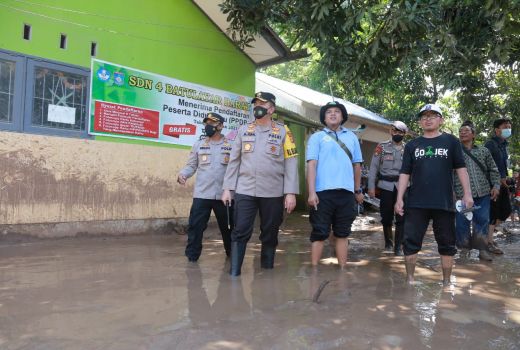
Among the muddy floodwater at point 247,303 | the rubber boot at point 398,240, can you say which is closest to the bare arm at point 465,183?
the muddy floodwater at point 247,303

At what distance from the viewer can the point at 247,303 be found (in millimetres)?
3227

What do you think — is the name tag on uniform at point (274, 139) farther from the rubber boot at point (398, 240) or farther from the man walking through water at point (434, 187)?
the rubber boot at point (398, 240)

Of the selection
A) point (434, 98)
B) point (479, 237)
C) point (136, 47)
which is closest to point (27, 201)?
point (136, 47)

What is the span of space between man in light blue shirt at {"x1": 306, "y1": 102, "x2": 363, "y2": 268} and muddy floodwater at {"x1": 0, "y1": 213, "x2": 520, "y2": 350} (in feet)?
1.32

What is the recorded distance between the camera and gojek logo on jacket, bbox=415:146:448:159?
3.93 metres

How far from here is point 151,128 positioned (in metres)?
7.40

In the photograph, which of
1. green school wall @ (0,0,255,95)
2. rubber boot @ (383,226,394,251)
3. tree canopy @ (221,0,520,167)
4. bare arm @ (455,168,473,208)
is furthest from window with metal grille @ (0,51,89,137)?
bare arm @ (455,168,473,208)

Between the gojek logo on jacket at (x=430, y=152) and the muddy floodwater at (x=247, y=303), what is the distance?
1.13 meters

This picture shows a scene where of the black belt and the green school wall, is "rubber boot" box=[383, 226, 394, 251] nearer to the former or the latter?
the black belt

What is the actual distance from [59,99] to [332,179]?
4.24 meters

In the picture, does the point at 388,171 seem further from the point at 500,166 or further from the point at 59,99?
the point at 59,99

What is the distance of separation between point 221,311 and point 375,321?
1.01 meters

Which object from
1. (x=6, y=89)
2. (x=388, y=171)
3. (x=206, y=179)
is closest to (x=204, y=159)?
(x=206, y=179)

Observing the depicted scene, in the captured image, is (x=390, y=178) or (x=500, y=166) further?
(x=500, y=166)
